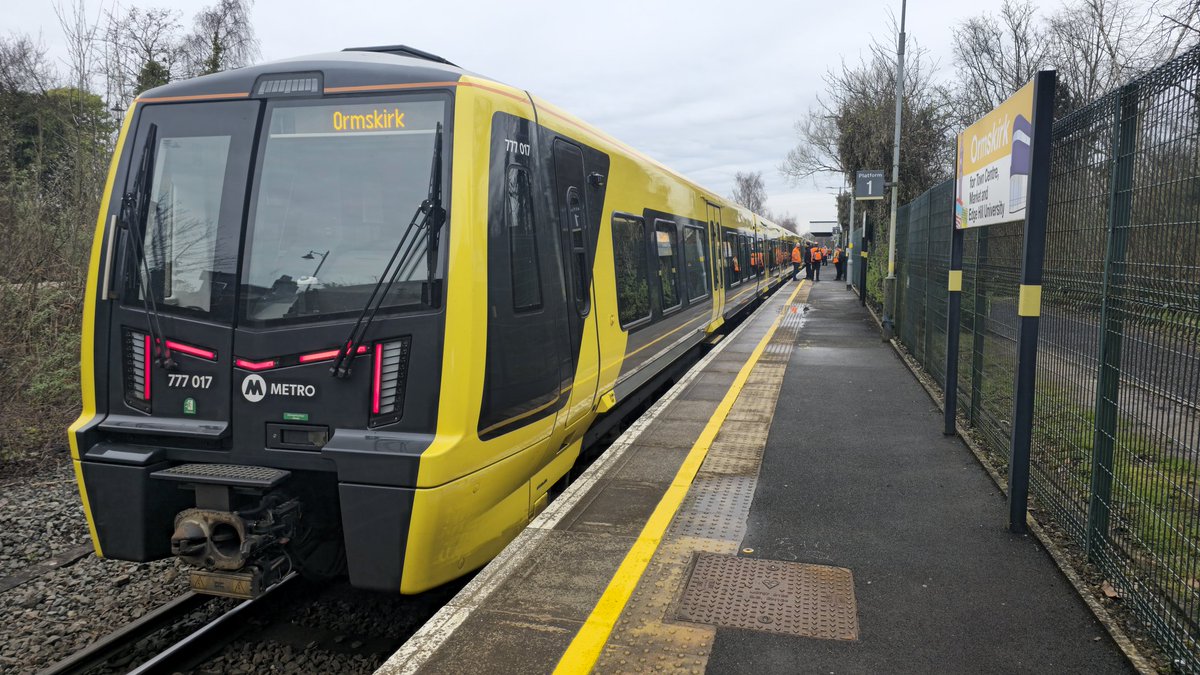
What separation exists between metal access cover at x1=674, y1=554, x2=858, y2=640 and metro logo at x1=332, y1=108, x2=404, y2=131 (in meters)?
2.70

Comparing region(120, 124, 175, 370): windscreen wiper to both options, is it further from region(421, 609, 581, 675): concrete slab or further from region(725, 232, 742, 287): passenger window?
region(725, 232, 742, 287): passenger window

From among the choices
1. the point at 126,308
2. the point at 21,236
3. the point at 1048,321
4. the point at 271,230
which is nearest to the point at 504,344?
the point at 271,230

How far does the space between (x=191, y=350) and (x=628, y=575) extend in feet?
8.11

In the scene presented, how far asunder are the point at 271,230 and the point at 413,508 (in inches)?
63.0

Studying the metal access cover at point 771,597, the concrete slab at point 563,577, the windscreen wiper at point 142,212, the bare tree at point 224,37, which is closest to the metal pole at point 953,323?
the metal access cover at point 771,597

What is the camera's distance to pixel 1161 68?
3.24m

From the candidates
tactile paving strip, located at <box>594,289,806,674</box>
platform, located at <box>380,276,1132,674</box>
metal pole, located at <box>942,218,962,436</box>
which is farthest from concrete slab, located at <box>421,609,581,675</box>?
metal pole, located at <box>942,218,962,436</box>

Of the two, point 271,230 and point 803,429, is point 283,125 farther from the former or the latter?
point 803,429

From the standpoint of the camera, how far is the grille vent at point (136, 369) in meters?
4.08

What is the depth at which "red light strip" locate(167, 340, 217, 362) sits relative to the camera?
395 cm

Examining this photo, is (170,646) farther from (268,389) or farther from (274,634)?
(268,389)

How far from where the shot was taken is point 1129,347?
11.3 ft

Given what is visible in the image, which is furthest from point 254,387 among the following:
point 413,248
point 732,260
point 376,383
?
point 732,260

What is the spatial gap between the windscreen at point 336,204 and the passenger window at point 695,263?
20.3ft
